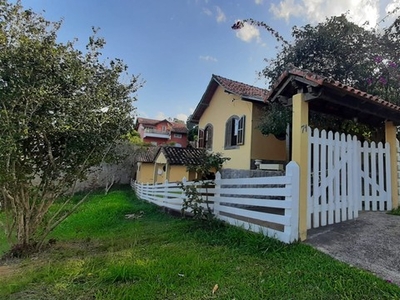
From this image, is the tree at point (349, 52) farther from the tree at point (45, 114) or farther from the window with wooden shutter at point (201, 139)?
the window with wooden shutter at point (201, 139)

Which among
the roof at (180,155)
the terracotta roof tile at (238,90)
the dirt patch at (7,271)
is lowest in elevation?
the dirt patch at (7,271)

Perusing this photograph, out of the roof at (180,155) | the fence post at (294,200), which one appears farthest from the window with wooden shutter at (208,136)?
the fence post at (294,200)

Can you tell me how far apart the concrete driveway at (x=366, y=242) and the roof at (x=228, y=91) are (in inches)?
261

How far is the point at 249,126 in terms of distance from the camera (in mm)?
11055

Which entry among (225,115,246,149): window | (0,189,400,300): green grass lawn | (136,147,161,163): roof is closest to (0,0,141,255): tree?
(0,189,400,300): green grass lawn

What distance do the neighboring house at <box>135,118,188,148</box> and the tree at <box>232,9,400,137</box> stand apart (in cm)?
3121

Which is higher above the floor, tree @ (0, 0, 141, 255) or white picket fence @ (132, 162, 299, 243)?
tree @ (0, 0, 141, 255)

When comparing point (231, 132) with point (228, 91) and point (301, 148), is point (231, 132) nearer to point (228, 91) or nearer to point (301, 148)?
point (228, 91)

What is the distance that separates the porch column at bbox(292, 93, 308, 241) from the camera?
170 inches

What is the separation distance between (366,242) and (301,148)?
5.86 ft

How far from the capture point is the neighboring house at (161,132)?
4134 centimetres

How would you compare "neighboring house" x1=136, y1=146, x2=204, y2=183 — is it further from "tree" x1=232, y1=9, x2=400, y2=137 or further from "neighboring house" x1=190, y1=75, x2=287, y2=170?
"tree" x1=232, y1=9, x2=400, y2=137

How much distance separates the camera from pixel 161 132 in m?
41.5

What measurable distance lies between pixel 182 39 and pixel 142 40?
214 cm
